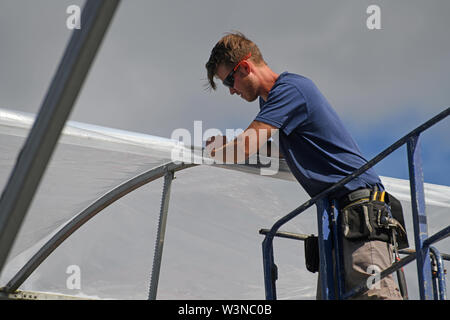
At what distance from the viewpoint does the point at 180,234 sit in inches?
286

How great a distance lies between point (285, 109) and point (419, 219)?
111 cm

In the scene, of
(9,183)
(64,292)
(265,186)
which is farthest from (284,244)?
(9,183)

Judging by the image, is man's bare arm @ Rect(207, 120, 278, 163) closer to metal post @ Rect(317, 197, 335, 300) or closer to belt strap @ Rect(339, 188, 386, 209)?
metal post @ Rect(317, 197, 335, 300)

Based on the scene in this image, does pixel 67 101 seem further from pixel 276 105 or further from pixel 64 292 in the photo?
pixel 64 292

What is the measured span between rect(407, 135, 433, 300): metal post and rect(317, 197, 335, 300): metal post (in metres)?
0.60

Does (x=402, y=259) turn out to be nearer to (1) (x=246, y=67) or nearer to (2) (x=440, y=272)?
(2) (x=440, y=272)

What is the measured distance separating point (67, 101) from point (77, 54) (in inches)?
Result: 5.1

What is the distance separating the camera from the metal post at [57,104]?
1612 mm

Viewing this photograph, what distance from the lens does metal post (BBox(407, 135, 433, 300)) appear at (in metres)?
2.98

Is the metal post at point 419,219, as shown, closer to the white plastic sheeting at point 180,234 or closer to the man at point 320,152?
the man at point 320,152

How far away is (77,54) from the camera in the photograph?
1613 millimetres

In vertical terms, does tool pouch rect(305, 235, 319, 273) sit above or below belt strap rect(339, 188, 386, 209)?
below

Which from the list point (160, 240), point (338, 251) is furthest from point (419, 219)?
point (160, 240)
